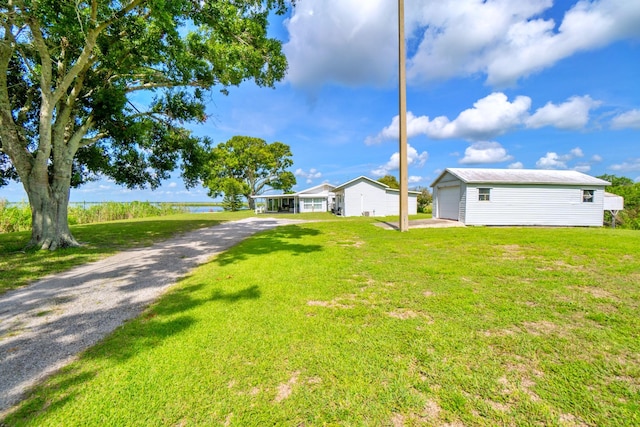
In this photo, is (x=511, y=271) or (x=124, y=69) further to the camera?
(x=124, y=69)

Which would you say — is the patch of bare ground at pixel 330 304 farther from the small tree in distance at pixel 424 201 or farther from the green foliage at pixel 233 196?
the green foliage at pixel 233 196

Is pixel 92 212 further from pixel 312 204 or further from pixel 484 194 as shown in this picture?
pixel 484 194

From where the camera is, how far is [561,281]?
488cm

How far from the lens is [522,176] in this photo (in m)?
16.2

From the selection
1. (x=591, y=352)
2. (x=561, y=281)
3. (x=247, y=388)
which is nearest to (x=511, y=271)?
(x=561, y=281)

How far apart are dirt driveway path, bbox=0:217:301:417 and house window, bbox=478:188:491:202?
1508cm

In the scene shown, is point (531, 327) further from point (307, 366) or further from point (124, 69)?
point (124, 69)

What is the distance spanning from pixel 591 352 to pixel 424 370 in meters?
1.77

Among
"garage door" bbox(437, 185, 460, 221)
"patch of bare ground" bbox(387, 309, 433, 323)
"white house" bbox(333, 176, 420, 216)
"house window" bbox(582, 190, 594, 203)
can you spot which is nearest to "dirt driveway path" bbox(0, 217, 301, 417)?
"patch of bare ground" bbox(387, 309, 433, 323)

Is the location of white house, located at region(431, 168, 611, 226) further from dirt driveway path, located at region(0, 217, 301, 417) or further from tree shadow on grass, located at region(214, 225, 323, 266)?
dirt driveway path, located at region(0, 217, 301, 417)

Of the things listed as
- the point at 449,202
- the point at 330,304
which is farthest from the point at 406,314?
the point at 449,202

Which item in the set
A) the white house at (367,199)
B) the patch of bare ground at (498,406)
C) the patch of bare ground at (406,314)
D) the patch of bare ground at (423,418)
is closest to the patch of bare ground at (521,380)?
the patch of bare ground at (498,406)

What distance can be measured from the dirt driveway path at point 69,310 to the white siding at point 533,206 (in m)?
14.9

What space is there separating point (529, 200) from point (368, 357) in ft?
57.8
